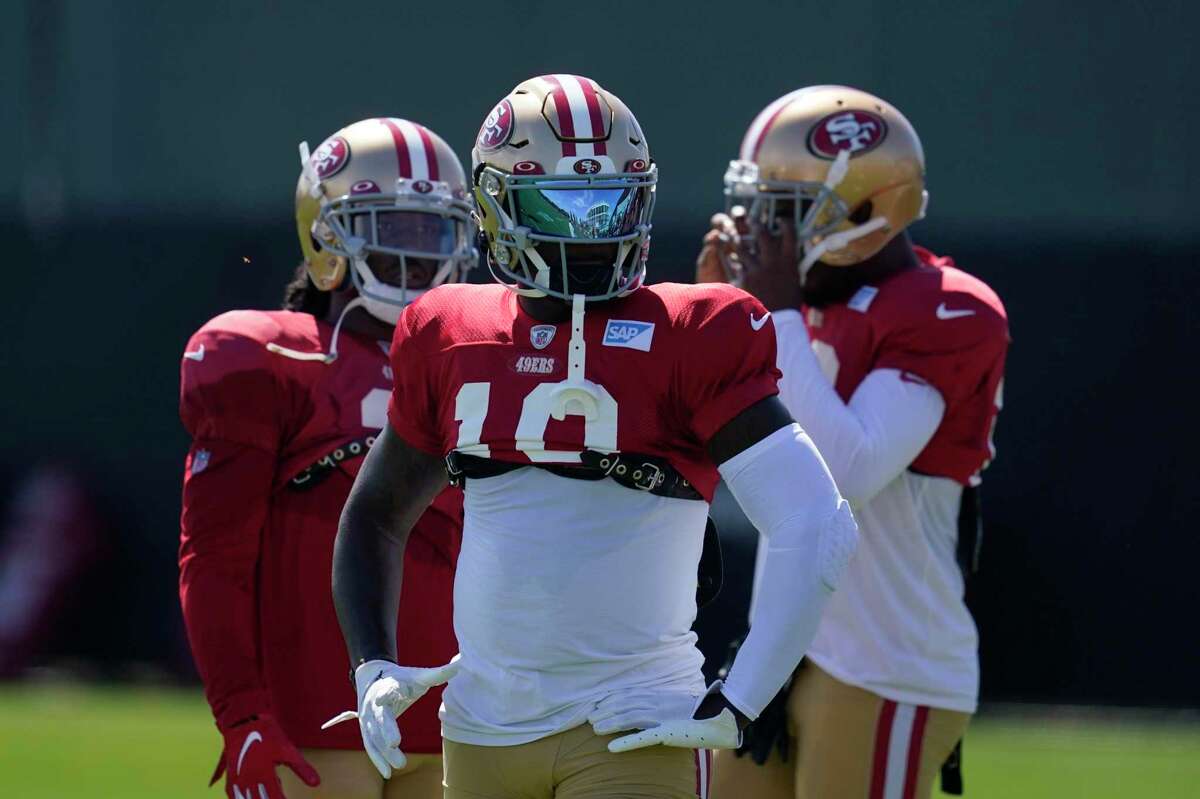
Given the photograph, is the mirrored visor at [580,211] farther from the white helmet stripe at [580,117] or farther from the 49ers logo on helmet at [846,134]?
the 49ers logo on helmet at [846,134]

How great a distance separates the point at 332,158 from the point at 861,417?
1.07 meters

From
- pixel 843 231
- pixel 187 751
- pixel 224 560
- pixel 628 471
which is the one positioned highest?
pixel 843 231

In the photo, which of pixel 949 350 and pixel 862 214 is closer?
pixel 949 350

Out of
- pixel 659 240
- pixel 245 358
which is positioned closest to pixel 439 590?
pixel 245 358

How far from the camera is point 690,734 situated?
2133 millimetres

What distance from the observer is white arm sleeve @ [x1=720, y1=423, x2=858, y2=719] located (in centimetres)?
217

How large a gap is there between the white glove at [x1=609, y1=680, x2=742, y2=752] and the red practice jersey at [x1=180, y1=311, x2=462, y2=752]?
79 cm

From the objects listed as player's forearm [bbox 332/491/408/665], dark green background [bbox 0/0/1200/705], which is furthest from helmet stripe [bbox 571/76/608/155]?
dark green background [bbox 0/0/1200/705]

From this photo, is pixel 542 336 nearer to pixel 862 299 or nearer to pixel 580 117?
pixel 580 117

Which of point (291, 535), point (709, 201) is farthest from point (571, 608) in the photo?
point (709, 201)

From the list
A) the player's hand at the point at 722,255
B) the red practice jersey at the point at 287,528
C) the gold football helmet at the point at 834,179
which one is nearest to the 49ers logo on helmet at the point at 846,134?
the gold football helmet at the point at 834,179

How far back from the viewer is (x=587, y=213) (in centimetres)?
237

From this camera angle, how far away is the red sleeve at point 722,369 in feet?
7.33

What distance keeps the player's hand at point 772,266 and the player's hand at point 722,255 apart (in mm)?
28
